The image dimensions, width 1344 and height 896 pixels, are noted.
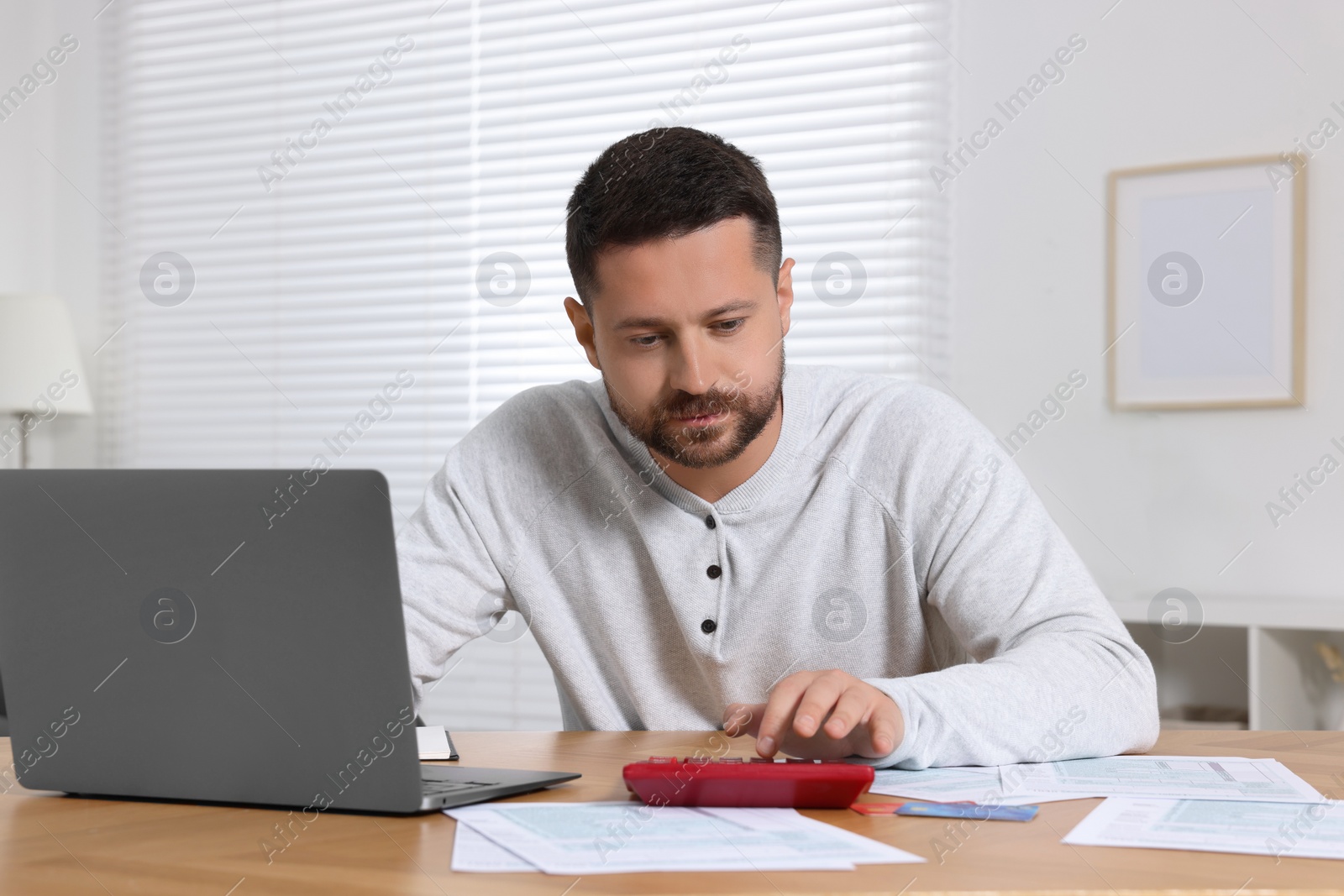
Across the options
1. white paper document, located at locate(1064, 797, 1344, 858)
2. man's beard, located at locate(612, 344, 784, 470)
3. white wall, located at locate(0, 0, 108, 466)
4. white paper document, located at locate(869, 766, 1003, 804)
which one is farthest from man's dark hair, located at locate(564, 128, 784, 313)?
white wall, located at locate(0, 0, 108, 466)

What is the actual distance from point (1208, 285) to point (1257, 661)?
2.58ft

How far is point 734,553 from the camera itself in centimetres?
149

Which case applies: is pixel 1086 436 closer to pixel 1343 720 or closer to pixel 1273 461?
pixel 1273 461

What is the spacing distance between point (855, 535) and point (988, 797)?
0.60 m

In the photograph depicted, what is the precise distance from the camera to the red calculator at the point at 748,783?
812 millimetres

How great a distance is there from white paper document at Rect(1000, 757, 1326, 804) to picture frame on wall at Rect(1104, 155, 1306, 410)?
1.60 metres

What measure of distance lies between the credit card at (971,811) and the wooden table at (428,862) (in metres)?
0.01

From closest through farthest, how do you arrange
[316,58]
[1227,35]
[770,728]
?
[770,728], [1227,35], [316,58]

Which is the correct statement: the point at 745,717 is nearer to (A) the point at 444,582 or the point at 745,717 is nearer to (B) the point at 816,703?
(B) the point at 816,703

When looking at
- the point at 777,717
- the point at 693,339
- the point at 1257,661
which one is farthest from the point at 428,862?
the point at 1257,661

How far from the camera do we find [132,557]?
2.77 feet

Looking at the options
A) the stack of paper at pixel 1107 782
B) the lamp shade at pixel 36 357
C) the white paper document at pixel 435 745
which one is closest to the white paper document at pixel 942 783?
the stack of paper at pixel 1107 782

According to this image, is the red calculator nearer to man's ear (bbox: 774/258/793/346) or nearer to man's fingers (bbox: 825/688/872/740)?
man's fingers (bbox: 825/688/872/740)

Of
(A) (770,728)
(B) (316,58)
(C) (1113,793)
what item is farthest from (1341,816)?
(B) (316,58)
